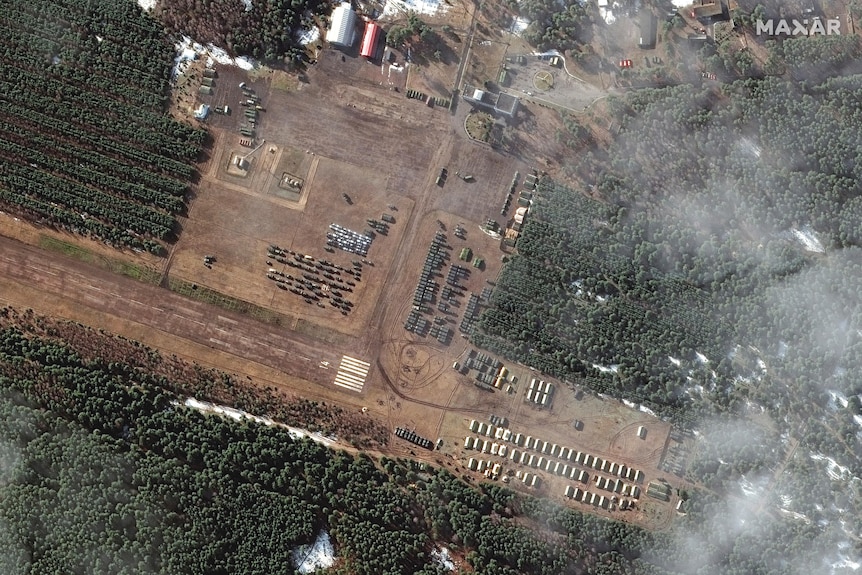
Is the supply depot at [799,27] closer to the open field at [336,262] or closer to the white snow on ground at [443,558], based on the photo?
the open field at [336,262]

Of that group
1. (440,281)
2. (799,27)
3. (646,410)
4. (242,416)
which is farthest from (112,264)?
(799,27)

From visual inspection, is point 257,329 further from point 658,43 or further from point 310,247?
point 658,43

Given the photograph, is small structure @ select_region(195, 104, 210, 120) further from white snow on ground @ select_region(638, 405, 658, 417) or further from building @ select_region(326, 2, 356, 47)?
white snow on ground @ select_region(638, 405, 658, 417)

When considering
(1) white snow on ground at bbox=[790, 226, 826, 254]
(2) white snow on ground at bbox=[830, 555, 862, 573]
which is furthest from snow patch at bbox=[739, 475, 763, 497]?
(1) white snow on ground at bbox=[790, 226, 826, 254]

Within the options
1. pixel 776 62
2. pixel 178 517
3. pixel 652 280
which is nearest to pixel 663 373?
pixel 652 280

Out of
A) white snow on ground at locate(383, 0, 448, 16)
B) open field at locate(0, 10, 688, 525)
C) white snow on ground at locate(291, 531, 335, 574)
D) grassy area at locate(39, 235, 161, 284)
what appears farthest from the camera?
white snow on ground at locate(383, 0, 448, 16)

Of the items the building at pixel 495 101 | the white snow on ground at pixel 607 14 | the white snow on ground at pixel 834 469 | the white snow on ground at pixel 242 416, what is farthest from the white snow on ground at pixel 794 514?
the white snow on ground at pixel 607 14

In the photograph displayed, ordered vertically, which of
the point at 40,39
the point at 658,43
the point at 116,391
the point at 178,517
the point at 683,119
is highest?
the point at 658,43
